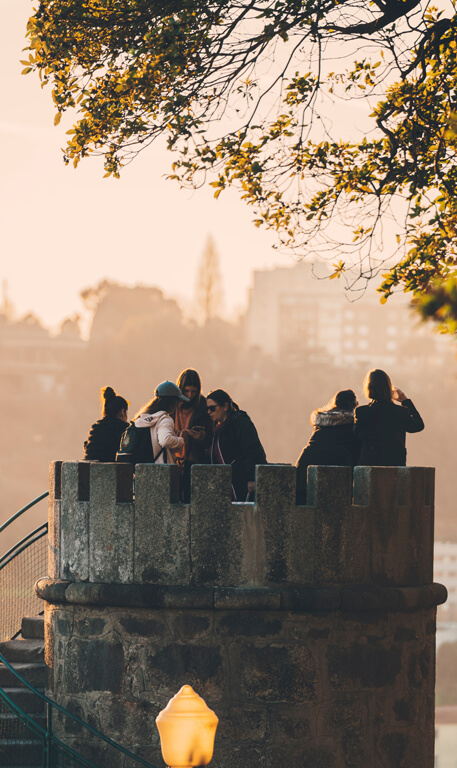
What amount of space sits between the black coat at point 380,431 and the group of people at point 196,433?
28.3 inches

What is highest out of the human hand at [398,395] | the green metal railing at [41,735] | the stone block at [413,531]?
the human hand at [398,395]

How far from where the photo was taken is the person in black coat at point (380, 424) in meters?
8.09

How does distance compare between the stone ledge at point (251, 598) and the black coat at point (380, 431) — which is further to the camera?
the black coat at point (380, 431)

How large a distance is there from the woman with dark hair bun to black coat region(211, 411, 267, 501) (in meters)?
1.00

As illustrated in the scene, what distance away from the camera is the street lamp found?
18.2ft

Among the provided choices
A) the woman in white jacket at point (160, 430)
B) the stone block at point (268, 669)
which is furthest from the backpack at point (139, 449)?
the stone block at point (268, 669)

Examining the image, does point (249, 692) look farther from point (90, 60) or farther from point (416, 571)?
point (90, 60)

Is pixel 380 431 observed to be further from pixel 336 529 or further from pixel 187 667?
pixel 187 667

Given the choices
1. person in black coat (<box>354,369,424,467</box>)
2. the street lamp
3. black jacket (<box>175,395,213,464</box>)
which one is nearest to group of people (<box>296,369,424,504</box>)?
person in black coat (<box>354,369,424,467</box>)

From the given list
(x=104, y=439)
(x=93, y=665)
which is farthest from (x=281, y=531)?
(x=104, y=439)

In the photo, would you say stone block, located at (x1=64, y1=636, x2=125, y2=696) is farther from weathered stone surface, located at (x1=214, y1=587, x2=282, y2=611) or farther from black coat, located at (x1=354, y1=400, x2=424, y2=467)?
black coat, located at (x1=354, y1=400, x2=424, y2=467)

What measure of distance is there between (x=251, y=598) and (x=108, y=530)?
1.10m

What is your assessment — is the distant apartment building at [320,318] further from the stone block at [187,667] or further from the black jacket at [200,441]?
the stone block at [187,667]

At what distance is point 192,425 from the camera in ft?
27.2
